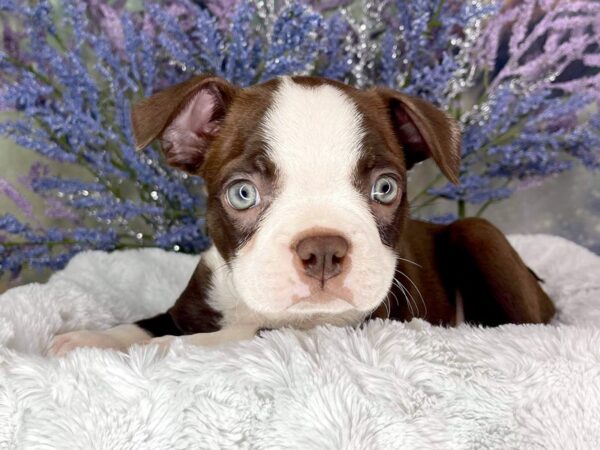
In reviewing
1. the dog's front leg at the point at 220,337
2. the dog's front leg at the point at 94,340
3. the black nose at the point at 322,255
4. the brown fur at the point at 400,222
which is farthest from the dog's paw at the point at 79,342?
the black nose at the point at 322,255

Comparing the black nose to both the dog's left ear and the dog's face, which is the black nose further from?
the dog's left ear

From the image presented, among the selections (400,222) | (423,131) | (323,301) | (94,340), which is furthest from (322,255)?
(94,340)

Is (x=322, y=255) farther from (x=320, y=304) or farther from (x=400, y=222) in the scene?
(x=400, y=222)

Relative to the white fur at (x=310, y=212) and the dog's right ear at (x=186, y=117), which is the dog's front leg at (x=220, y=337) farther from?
the dog's right ear at (x=186, y=117)

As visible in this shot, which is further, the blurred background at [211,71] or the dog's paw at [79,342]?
the blurred background at [211,71]

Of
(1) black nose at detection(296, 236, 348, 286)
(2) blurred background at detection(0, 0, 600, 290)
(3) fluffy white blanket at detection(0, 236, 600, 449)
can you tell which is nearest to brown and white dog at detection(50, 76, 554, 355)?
(1) black nose at detection(296, 236, 348, 286)

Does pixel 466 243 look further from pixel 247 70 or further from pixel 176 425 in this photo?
pixel 176 425

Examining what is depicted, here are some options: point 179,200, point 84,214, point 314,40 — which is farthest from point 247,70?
point 84,214
